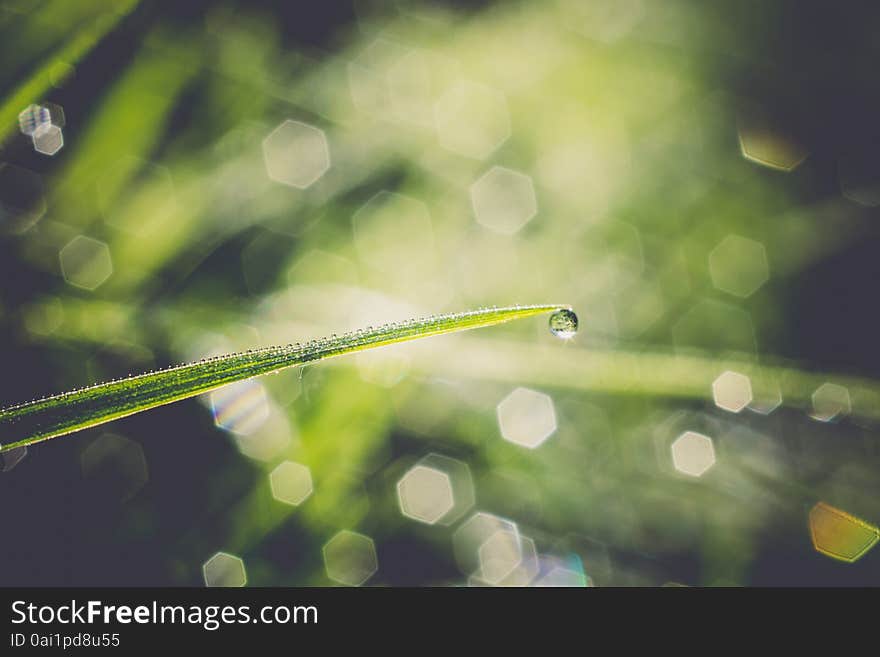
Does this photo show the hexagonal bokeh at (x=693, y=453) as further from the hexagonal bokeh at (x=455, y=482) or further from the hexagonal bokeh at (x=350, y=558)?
the hexagonal bokeh at (x=350, y=558)

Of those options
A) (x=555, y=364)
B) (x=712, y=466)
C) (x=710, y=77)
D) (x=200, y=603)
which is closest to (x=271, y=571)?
(x=200, y=603)

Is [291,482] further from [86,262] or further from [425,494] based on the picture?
[86,262]

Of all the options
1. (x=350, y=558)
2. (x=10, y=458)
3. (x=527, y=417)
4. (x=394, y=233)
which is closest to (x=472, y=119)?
(x=394, y=233)

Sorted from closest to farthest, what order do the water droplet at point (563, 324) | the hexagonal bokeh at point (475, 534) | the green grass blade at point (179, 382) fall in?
the green grass blade at point (179, 382), the water droplet at point (563, 324), the hexagonal bokeh at point (475, 534)

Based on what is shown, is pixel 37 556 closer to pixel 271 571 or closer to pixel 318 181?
pixel 271 571

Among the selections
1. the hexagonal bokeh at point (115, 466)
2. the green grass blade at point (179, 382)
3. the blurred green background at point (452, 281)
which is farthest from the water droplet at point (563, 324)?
the hexagonal bokeh at point (115, 466)

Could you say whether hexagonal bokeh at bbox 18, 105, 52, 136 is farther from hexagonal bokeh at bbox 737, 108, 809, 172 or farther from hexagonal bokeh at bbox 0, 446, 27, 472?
hexagonal bokeh at bbox 737, 108, 809, 172
